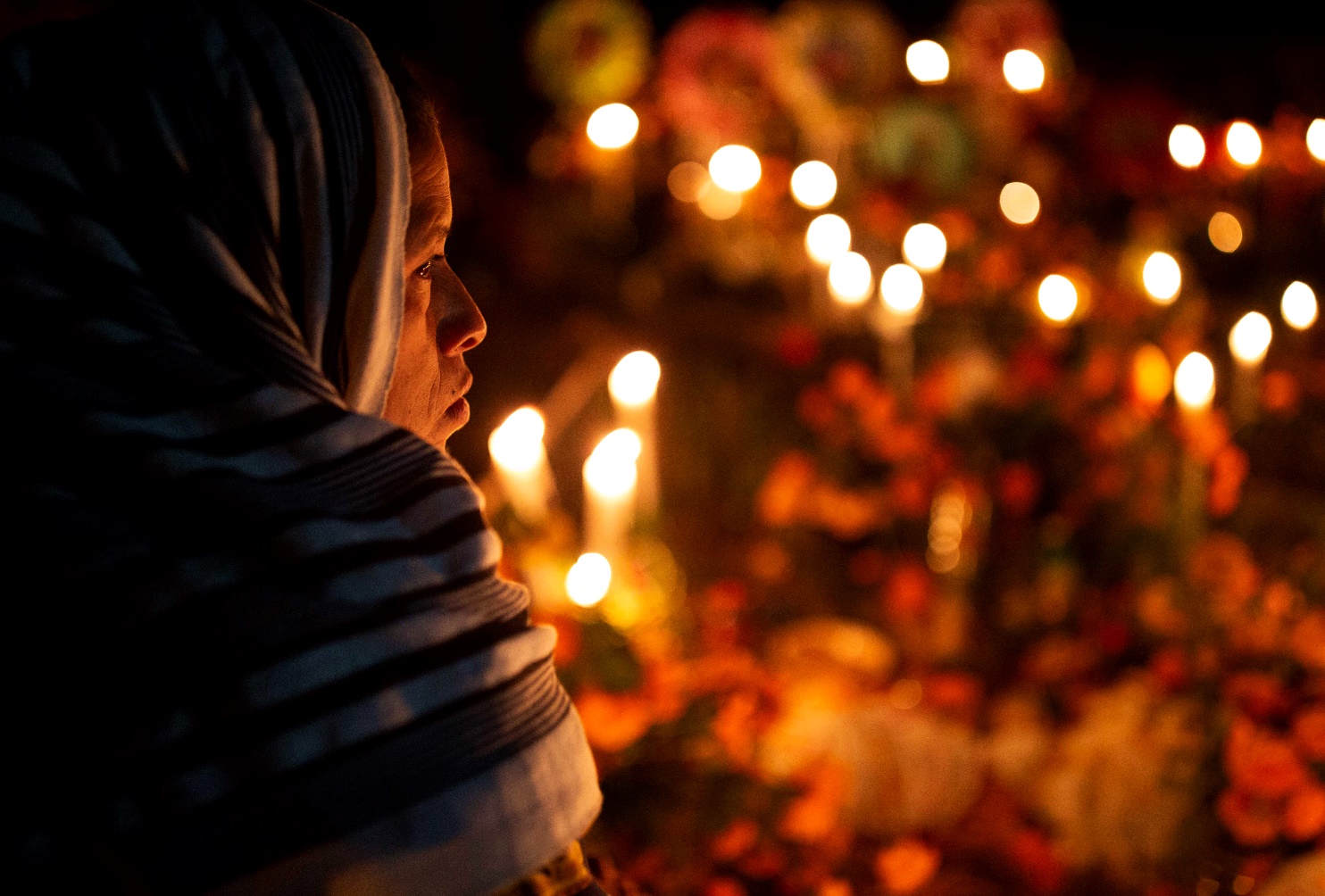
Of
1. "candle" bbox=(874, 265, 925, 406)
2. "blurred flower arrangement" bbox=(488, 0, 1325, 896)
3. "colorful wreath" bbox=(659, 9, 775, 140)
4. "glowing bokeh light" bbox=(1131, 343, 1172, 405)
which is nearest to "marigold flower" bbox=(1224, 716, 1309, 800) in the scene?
"blurred flower arrangement" bbox=(488, 0, 1325, 896)

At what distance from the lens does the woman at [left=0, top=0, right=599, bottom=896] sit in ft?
1.91

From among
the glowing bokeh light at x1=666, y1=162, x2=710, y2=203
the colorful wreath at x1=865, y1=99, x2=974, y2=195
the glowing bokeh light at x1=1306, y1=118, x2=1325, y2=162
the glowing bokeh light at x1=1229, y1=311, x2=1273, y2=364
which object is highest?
the glowing bokeh light at x1=1306, y1=118, x2=1325, y2=162

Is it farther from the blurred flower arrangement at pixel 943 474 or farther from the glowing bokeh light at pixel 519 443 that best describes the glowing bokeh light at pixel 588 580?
the glowing bokeh light at pixel 519 443

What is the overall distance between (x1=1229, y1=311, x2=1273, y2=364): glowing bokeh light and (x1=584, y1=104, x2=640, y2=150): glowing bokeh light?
2714mm


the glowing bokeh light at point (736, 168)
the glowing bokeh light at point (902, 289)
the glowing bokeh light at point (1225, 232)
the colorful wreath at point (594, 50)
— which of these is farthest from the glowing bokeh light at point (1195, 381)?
the colorful wreath at point (594, 50)

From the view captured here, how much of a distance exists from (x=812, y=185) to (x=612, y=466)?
94.8 inches

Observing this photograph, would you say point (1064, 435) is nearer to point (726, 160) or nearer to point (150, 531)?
point (726, 160)

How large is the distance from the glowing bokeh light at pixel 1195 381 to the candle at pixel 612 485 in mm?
1364

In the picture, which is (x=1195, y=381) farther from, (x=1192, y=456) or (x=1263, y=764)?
(x=1263, y=764)

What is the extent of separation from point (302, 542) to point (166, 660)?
0.09m

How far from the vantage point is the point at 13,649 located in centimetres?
59

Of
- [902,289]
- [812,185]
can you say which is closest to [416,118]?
[902,289]

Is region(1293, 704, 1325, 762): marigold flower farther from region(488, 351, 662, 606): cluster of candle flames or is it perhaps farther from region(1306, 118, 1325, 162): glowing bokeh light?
region(1306, 118, 1325, 162): glowing bokeh light

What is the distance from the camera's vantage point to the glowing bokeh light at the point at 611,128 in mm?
4879
